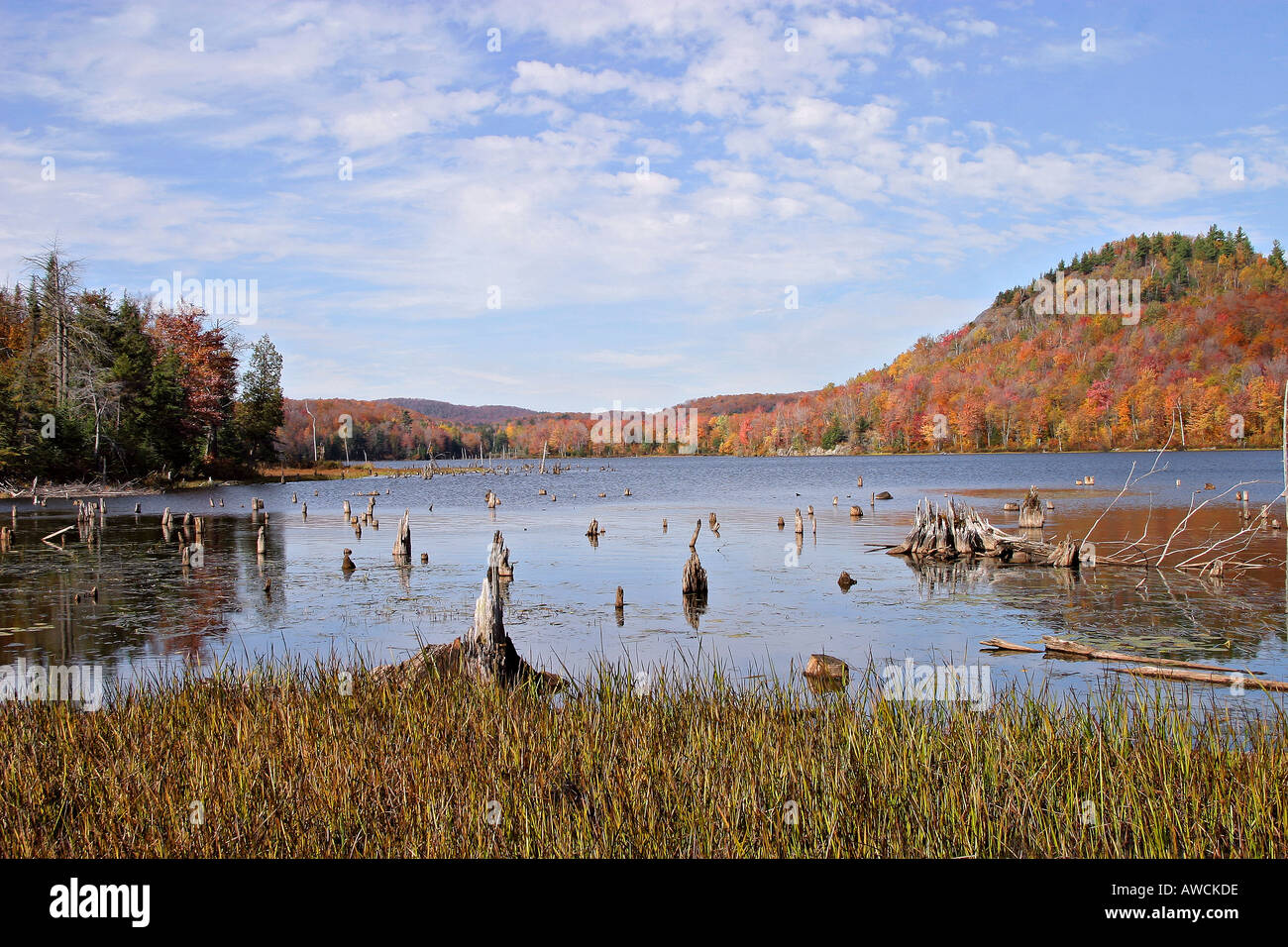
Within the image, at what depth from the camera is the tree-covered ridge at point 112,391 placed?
51.0m

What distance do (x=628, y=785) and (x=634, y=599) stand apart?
42.5 feet

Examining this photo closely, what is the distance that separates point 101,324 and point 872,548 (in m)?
61.2

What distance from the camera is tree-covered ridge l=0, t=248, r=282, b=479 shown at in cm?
5100

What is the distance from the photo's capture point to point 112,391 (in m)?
55.8

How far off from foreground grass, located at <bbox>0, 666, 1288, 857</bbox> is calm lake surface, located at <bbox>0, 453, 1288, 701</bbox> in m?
2.45

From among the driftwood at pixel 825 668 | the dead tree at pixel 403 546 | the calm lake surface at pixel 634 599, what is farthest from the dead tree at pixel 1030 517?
the driftwood at pixel 825 668

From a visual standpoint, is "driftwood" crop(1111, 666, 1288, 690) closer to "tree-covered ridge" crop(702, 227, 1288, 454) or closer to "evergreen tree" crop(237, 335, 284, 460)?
"evergreen tree" crop(237, 335, 284, 460)

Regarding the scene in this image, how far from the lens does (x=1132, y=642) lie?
43.7 feet

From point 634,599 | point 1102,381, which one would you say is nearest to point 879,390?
point 1102,381

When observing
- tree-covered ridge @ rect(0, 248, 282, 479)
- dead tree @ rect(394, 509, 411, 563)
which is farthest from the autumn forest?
dead tree @ rect(394, 509, 411, 563)

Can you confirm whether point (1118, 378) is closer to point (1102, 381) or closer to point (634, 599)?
point (1102, 381)
